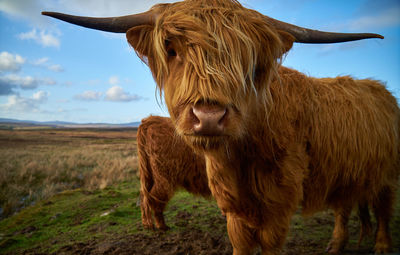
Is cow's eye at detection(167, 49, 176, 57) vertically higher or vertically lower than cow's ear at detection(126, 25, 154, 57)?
lower

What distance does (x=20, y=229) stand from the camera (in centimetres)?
422

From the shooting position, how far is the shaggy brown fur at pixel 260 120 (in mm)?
1388

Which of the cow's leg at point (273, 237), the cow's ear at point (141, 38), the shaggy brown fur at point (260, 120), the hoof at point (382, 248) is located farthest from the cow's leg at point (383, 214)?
the cow's ear at point (141, 38)

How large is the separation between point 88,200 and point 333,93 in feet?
20.4

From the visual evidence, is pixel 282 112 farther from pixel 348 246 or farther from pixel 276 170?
pixel 348 246

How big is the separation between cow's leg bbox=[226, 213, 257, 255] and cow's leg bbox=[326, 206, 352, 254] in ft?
6.08

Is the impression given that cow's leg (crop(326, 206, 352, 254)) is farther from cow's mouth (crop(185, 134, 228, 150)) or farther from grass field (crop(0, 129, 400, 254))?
cow's mouth (crop(185, 134, 228, 150))

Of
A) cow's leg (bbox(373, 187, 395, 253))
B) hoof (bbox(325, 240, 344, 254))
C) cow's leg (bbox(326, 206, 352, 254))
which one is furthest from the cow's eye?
cow's leg (bbox(373, 187, 395, 253))

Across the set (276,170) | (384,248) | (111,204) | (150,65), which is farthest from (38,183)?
(384,248)

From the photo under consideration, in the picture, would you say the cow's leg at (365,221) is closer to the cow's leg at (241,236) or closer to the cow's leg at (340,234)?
the cow's leg at (340,234)

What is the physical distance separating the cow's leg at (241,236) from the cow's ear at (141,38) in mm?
1943

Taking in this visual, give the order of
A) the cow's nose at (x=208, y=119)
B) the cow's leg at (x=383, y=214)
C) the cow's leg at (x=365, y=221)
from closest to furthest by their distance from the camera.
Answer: the cow's nose at (x=208, y=119) → the cow's leg at (x=383, y=214) → the cow's leg at (x=365, y=221)

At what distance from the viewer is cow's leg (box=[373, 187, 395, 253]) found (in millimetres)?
3338

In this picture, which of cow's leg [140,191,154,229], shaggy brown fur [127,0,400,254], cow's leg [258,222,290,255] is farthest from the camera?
cow's leg [140,191,154,229]
